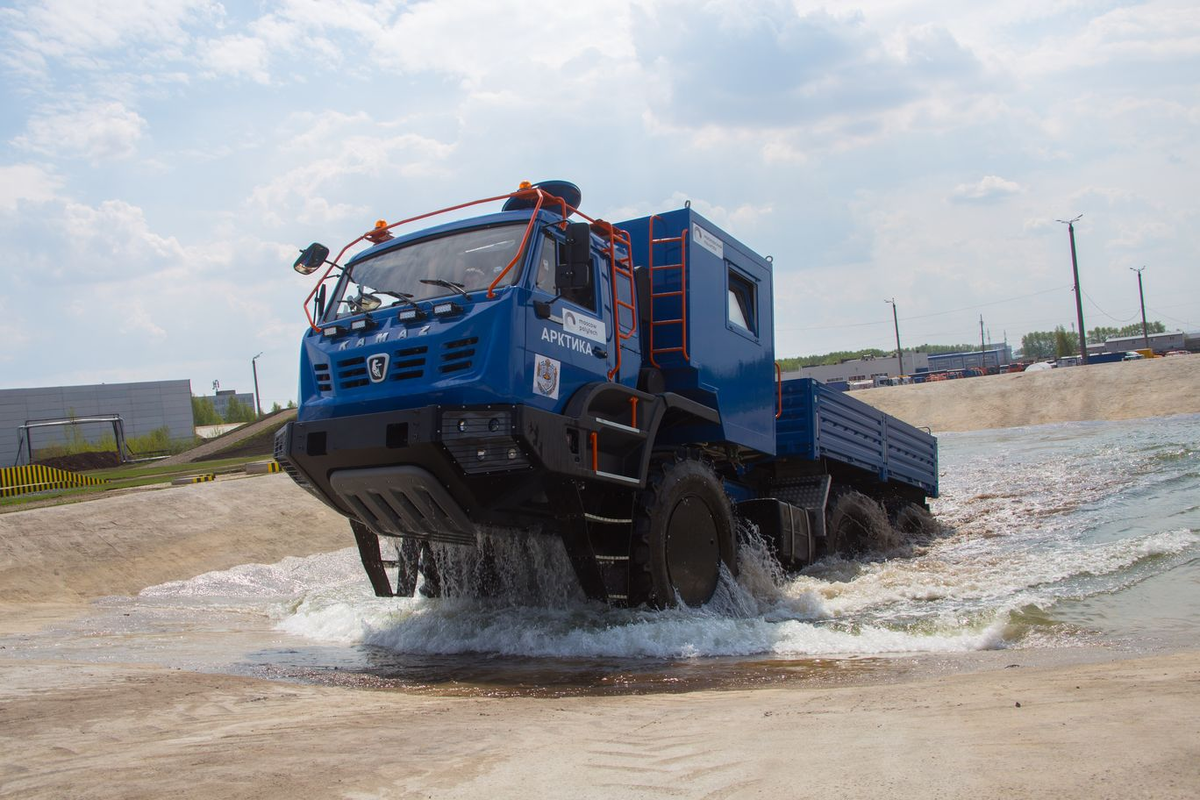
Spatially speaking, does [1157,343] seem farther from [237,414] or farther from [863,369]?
[237,414]

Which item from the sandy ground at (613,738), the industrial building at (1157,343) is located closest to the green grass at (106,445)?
the sandy ground at (613,738)

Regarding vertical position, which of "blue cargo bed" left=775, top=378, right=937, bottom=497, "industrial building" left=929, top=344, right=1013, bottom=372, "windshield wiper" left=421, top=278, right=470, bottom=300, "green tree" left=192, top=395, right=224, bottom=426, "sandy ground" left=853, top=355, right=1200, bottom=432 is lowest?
"blue cargo bed" left=775, top=378, right=937, bottom=497

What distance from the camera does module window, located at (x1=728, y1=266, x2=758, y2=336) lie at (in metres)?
9.20

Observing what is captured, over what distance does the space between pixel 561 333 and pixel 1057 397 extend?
128ft

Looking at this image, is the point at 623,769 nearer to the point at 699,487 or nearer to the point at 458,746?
the point at 458,746

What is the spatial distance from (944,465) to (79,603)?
2005cm

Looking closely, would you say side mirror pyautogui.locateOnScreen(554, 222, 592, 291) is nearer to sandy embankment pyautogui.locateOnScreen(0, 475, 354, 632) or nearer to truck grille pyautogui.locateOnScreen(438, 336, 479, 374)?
truck grille pyautogui.locateOnScreen(438, 336, 479, 374)

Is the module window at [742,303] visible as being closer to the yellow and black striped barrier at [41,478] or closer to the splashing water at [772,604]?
the splashing water at [772,604]

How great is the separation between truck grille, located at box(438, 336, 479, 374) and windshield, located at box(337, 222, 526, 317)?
0.50 metres

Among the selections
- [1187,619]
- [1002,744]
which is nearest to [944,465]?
[1187,619]

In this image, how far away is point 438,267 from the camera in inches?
280

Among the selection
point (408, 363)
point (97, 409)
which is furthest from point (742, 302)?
point (97, 409)

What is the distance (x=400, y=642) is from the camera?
7.82 m

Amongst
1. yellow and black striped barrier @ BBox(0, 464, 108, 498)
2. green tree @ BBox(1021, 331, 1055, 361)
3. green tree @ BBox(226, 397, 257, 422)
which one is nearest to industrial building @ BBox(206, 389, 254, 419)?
green tree @ BBox(226, 397, 257, 422)
